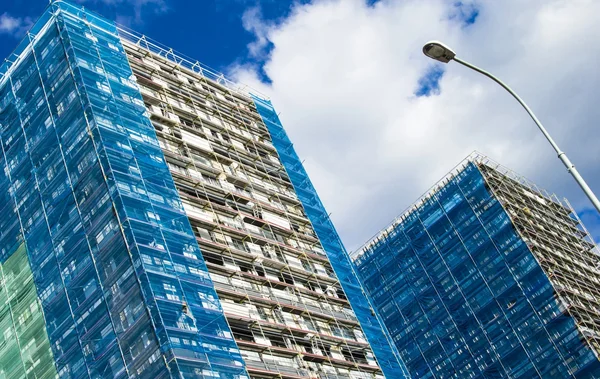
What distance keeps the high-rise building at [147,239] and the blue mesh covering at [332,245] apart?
0.12 m

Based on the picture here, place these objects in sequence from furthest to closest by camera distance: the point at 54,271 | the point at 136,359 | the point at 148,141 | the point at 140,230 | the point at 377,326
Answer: the point at 377,326 < the point at 148,141 < the point at 54,271 < the point at 140,230 < the point at 136,359

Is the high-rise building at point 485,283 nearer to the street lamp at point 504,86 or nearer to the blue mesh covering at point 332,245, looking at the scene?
the blue mesh covering at point 332,245

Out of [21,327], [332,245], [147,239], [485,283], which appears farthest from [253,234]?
[485,283]

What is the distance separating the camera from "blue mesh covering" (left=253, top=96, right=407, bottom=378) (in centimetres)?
4122

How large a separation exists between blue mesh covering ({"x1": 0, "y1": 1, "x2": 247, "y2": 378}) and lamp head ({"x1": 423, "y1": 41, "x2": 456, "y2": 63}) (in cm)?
1599

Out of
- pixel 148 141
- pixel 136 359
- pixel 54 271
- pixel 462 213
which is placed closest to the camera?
pixel 136 359

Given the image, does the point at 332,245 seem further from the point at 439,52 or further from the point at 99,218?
the point at 439,52

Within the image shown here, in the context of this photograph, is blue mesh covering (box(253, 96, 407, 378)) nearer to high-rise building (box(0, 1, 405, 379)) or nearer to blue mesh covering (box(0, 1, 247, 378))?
high-rise building (box(0, 1, 405, 379))

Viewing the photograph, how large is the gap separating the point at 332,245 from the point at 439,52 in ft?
91.9

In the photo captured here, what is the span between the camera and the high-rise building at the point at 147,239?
107ft

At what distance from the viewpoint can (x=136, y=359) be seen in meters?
30.8

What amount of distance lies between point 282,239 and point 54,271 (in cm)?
1227

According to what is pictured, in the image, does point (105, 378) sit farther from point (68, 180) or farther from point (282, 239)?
point (282, 239)

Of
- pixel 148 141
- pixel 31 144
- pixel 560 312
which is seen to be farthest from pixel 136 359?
pixel 560 312
